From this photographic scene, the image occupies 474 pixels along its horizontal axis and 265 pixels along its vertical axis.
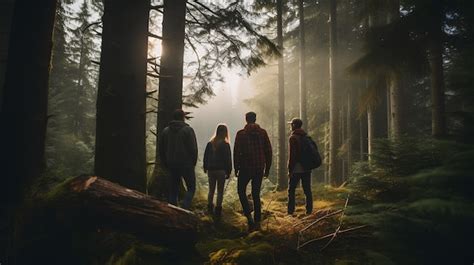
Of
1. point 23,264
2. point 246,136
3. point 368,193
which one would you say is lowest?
point 23,264

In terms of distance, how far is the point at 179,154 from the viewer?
582 cm

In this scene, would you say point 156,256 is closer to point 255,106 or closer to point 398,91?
point 398,91

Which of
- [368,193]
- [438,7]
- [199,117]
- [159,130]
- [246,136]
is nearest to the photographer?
[368,193]

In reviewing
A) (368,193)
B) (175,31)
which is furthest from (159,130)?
(368,193)

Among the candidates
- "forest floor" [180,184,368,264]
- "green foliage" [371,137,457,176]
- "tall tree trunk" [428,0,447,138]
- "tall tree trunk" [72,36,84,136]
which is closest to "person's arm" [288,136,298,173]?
"forest floor" [180,184,368,264]

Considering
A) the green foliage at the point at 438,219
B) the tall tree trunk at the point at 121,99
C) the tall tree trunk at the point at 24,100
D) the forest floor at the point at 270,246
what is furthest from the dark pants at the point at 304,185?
the tall tree trunk at the point at 24,100

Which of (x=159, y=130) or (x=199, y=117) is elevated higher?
(x=199, y=117)

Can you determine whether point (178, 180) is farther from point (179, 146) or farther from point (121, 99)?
point (121, 99)

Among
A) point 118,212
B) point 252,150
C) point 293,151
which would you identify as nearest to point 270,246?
point 118,212

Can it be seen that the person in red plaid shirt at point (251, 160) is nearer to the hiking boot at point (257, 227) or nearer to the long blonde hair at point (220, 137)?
the hiking boot at point (257, 227)

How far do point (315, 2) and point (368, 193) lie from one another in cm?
1636

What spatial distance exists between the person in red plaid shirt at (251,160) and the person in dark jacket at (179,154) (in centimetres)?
94

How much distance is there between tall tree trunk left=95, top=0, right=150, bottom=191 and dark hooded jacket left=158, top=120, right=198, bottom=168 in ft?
3.27

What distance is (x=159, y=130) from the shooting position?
7.80 metres
